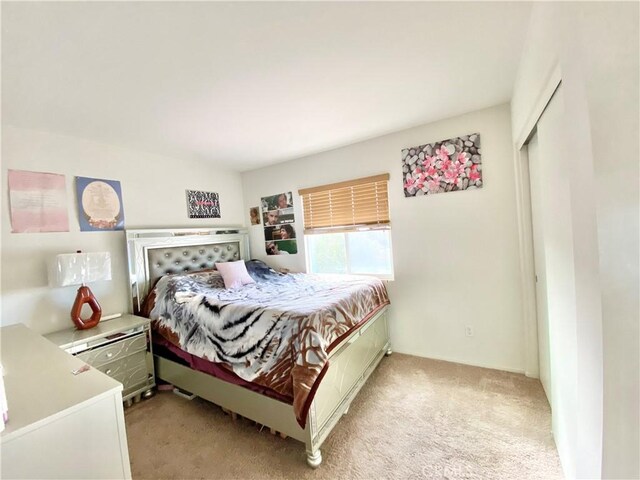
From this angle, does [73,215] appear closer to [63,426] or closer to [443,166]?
[63,426]

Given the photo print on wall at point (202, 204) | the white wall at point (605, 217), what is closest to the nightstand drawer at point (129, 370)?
the photo print on wall at point (202, 204)

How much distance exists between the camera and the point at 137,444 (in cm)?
172

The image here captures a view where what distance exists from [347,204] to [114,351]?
8.41ft

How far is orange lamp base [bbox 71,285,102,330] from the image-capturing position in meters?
2.11

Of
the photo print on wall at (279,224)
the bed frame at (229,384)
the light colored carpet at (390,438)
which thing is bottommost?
the light colored carpet at (390,438)

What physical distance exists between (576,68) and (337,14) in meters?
0.96

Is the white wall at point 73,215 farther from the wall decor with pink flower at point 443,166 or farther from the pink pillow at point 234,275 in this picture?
the wall decor with pink flower at point 443,166

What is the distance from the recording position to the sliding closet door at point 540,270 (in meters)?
1.81

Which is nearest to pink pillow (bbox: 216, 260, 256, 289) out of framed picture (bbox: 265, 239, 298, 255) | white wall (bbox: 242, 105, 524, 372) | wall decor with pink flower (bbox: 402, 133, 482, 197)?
framed picture (bbox: 265, 239, 298, 255)

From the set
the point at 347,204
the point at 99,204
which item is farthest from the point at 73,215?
the point at 347,204

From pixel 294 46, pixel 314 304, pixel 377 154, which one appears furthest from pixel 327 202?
pixel 294 46

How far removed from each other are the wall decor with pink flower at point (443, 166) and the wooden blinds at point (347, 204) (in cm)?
28

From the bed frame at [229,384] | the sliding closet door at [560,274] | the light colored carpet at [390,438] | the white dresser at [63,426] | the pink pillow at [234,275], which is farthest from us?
the pink pillow at [234,275]

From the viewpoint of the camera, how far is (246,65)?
58.6 inches
